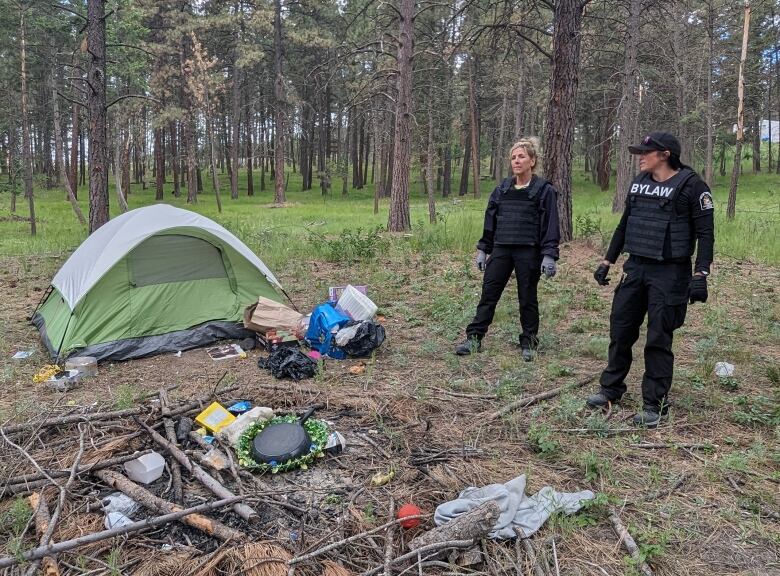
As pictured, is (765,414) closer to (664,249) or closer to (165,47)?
(664,249)

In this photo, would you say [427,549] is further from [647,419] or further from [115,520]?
[647,419]

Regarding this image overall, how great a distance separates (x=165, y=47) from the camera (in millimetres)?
23062

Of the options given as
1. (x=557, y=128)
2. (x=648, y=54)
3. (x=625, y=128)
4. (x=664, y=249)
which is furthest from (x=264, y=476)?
(x=648, y=54)

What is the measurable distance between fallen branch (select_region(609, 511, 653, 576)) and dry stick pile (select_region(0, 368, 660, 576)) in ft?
0.07

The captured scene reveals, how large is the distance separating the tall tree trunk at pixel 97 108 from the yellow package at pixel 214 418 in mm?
6879

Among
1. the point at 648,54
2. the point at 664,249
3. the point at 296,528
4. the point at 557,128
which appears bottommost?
the point at 296,528

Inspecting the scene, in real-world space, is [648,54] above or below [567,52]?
above

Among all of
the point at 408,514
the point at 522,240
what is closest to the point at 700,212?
the point at 522,240

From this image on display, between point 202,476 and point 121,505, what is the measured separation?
402mm

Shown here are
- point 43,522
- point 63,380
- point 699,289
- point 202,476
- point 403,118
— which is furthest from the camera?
point 403,118

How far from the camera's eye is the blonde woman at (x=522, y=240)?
4.84 meters

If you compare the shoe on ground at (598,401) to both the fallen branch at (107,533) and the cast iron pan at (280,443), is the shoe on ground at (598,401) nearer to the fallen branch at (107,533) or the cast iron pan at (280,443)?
the cast iron pan at (280,443)

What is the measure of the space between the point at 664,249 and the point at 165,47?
2438 centimetres

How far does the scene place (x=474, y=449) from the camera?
3355mm
